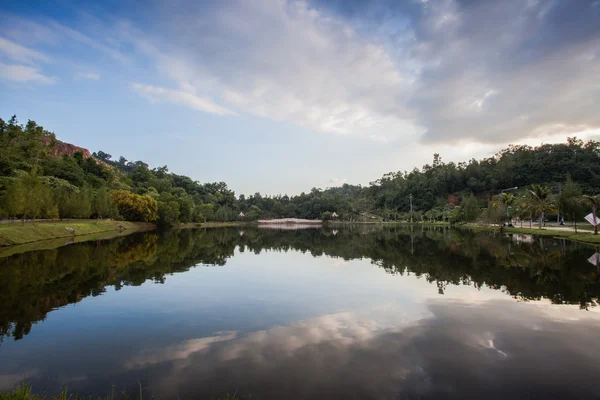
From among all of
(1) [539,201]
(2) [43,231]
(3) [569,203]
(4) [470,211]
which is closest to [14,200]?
(2) [43,231]

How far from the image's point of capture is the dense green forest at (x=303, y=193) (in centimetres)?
4362

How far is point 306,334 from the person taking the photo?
25.9ft

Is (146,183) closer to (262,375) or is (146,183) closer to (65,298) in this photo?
(65,298)

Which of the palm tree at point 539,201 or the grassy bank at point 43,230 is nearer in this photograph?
the grassy bank at point 43,230

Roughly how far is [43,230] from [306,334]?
36859mm

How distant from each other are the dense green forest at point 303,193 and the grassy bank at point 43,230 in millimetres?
1766

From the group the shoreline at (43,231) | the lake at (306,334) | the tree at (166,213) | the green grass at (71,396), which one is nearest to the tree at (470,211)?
the lake at (306,334)

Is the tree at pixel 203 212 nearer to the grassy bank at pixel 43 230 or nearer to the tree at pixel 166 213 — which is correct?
the tree at pixel 166 213

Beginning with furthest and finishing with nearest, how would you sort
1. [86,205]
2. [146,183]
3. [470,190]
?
[470,190] → [146,183] → [86,205]

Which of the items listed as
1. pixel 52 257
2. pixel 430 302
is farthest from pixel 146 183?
pixel 430 302

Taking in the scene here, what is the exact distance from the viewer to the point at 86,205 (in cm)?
4869

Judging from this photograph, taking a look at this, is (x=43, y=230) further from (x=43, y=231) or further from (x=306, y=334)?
(x=306, y=334)

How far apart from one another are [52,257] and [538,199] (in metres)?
52.8

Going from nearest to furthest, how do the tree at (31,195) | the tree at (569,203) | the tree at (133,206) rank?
the tree at (31,195) → the tree at (569,203) → the tree at (133,206)
